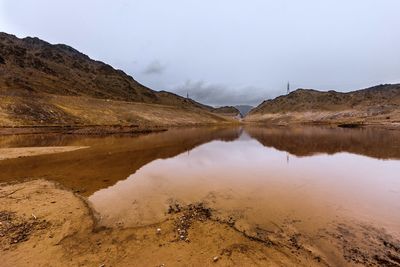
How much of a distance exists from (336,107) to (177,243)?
16426 centimetres

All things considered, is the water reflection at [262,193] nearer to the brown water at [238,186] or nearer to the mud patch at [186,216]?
the brown water at [238,186]

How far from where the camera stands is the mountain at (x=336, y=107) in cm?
11481

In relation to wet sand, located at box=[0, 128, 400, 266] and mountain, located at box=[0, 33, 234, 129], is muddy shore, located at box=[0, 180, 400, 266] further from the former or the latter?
mountain, located at box=[0, 33, 234, 129]

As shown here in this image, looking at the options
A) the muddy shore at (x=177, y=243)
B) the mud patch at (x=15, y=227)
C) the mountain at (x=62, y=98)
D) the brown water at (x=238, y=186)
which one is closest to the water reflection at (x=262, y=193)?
the brown water at (x=238, y=186)

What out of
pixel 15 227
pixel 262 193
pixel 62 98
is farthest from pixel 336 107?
pixel 15 227

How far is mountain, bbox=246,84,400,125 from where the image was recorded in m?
115

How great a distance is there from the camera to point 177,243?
7.94 m

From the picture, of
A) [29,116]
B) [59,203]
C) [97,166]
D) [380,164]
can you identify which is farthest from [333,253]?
[29,116]

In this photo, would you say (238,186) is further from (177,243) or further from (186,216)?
(177,243)

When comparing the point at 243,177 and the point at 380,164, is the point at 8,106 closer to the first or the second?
the point at 243,177

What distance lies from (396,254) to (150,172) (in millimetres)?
13708

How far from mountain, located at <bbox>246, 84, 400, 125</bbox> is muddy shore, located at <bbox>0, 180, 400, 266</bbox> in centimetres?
10865

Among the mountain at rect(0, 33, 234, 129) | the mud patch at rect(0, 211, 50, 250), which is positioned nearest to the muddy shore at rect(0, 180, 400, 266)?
the mud patch at rect(0, 211, 50, 250)

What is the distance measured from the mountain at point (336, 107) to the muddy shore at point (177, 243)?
109 meters
